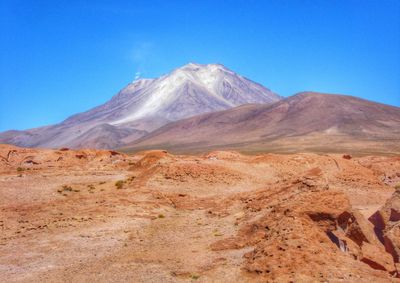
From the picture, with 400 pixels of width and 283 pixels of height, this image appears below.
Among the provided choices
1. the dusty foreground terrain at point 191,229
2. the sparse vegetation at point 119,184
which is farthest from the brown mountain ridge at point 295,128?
the dusty foreground terrain at point 191,229

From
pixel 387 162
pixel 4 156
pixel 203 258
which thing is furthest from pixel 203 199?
pixel 4 156

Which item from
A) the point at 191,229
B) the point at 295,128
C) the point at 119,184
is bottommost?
the point at 191,229

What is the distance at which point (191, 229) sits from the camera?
15.9 metres

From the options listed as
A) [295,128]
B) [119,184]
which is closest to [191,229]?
[119,184]

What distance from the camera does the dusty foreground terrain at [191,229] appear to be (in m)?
10.6

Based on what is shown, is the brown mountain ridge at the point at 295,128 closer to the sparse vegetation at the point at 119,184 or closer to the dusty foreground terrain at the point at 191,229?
the sparse vegetation at the point at 119,184

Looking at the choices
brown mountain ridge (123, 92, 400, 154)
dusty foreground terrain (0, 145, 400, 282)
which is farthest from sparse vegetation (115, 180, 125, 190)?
Answer: brown mountain ridge (123, 92, 400, 154)

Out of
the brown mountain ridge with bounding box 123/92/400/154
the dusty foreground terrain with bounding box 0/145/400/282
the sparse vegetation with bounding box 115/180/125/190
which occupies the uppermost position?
the brown mountain ridge with bounding box 123/92/400/154

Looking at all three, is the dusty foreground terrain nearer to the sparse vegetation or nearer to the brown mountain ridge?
the sparse vegetation

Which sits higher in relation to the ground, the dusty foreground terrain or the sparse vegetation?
the sparse vegetation

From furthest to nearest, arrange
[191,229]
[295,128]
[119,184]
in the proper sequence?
[295,128]
[119,184]
[191,229]

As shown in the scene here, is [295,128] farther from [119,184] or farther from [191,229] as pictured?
[191,229]

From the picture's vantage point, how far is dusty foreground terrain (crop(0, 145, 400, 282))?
10.6 meters

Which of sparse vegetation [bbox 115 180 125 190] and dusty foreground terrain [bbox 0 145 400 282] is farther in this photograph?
sparse vegetation [bbox 115 180 125 190]
